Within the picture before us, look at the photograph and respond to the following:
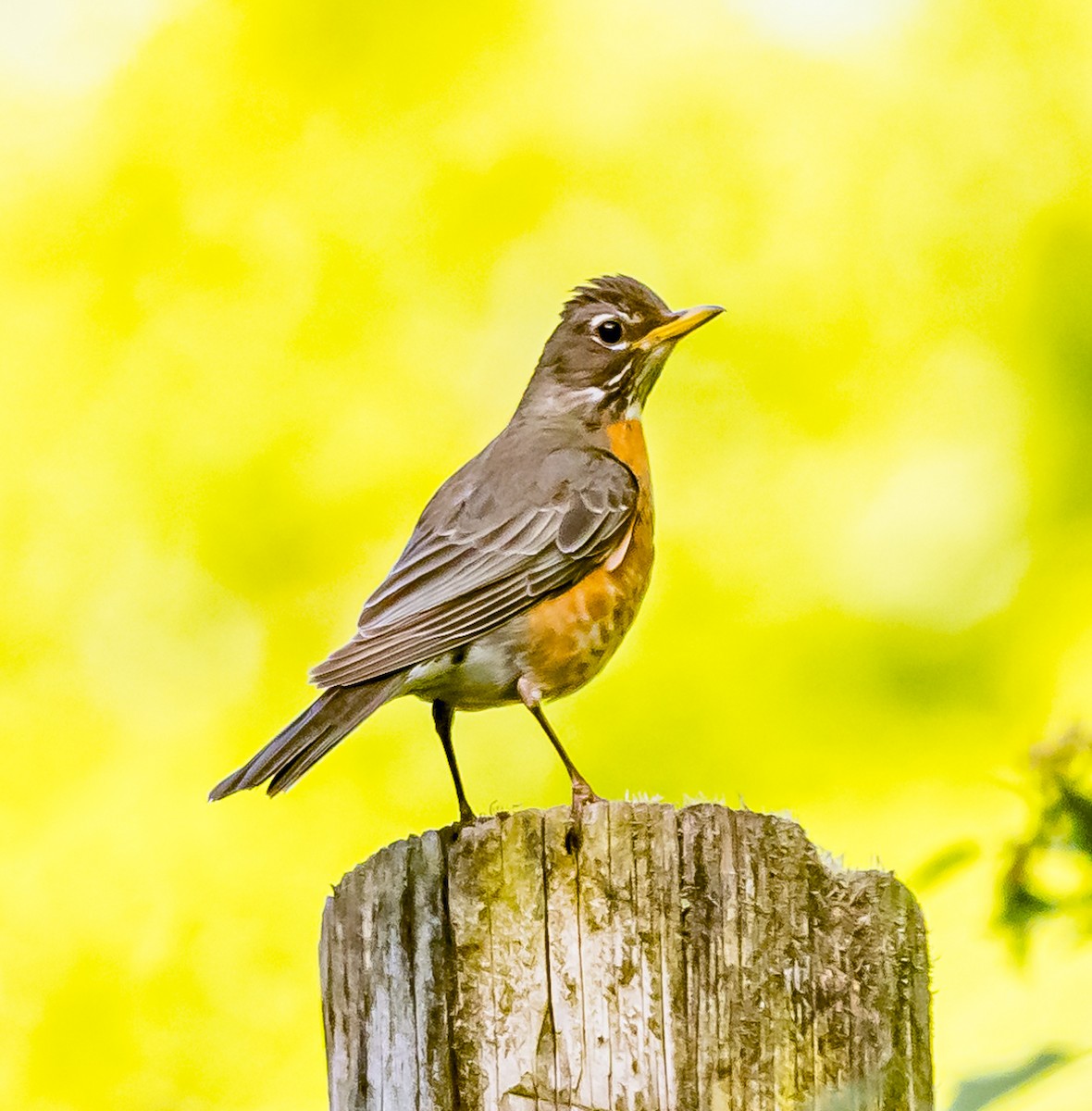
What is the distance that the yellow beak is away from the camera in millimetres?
5113

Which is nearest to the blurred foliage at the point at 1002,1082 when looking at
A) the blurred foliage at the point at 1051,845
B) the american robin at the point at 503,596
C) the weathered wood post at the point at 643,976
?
the blurred foliage at the point at 1051,845

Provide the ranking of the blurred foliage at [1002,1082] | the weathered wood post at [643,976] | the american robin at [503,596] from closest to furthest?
the blurred foliage at [1002,1082] < the weathered wood post at [643,976] < the american robin at [503,596]

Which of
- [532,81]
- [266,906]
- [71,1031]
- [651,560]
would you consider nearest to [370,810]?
[266,906]

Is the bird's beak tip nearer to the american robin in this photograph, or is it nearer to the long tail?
the american robin

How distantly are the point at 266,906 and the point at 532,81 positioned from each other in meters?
3.58

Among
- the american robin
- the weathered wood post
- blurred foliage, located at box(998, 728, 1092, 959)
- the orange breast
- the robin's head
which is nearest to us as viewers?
Answer: blurred foliage, located at box(998, 728, 1092, 959)

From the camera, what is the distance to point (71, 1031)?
20.0 feet

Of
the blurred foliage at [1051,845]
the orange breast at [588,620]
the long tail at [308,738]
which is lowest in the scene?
the blurred foliage at [1051,845]

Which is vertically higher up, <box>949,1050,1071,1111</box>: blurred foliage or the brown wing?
the brown wing

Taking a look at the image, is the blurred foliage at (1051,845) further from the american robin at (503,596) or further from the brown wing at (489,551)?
the brown wing at (489,551)

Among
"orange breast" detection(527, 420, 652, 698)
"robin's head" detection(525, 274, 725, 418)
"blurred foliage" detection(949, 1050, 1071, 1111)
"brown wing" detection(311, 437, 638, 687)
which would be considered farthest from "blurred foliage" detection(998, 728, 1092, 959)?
"robin's head" detection(525, 274, 725, 418)

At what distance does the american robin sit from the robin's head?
0.52ft

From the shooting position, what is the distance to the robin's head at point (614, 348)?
5.25 meters

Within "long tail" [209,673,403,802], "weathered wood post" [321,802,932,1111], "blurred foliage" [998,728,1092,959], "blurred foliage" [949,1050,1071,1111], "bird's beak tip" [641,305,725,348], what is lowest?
"blurred foliage" [949,1050,1071,1111]
